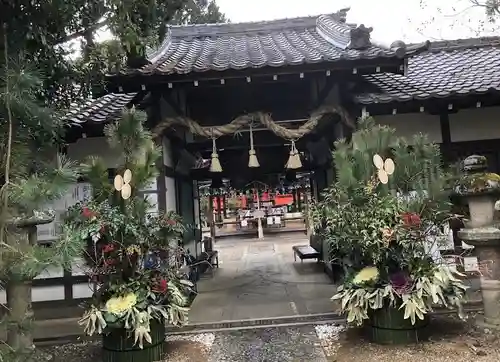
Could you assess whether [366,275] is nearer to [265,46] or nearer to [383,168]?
[383,168]

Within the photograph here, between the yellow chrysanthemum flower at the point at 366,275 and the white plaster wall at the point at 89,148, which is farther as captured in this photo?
the white plaster wall at the point at 89,148

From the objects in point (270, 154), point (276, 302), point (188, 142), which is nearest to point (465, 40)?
point (270, 154)

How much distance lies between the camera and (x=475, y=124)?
6.77m

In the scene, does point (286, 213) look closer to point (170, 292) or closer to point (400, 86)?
point (400, 86)

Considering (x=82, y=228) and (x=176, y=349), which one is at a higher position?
(x=82, y=228)

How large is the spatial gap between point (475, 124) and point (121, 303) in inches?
229

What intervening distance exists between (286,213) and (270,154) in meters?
14.2

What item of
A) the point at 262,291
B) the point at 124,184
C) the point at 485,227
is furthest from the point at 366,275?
the point at 262,291

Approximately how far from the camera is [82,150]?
6727 millimetres

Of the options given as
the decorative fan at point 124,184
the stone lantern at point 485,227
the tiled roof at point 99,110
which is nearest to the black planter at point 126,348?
the decorative fan at point 124,184

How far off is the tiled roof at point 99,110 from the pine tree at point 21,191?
2.32 m

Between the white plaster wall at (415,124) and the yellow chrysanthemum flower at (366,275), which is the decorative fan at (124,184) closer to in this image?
the yellow chrysanthemum flower at (366,275)

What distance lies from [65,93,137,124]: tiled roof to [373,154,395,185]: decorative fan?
12.0 ft

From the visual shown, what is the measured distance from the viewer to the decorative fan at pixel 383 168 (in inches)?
176
